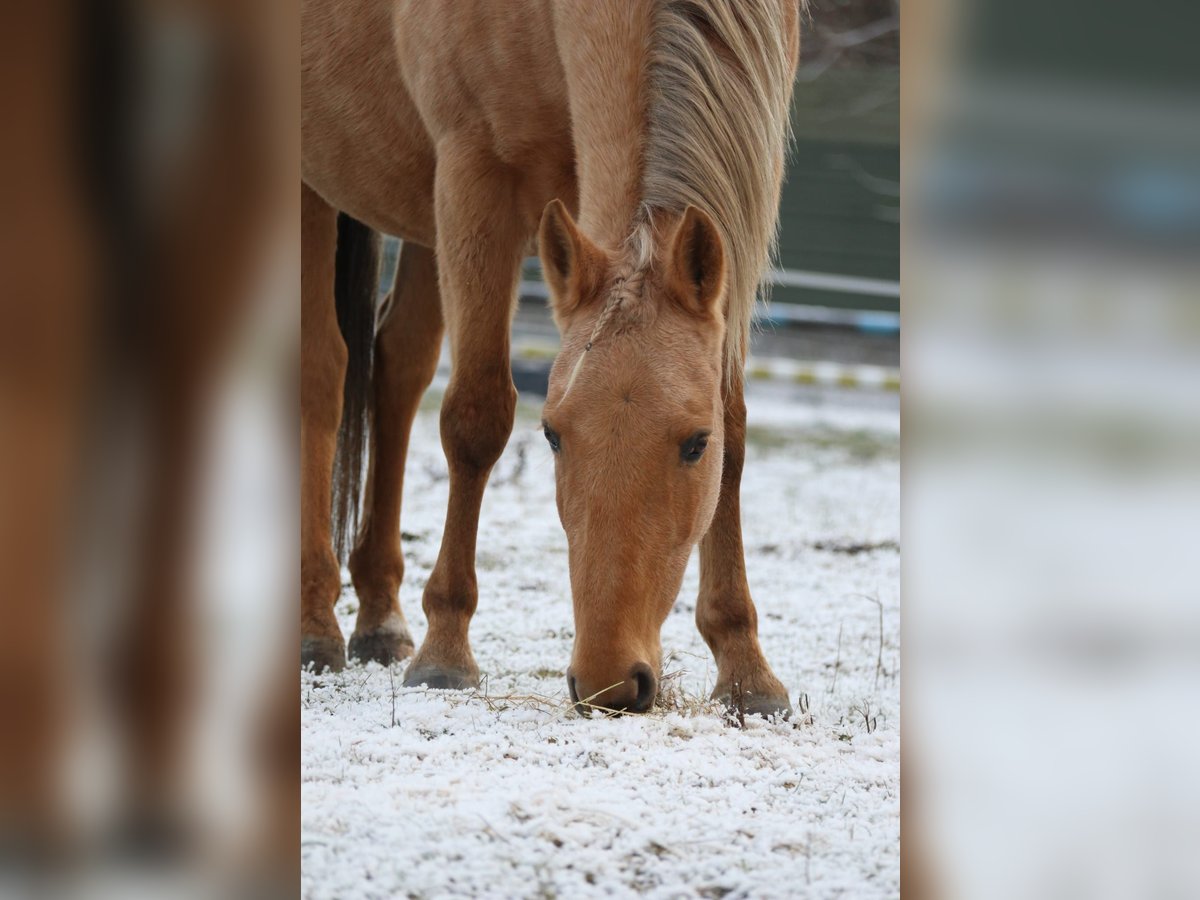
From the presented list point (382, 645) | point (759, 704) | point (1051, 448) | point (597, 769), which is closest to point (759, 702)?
point (759, 704)

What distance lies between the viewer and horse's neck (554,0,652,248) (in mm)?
1951

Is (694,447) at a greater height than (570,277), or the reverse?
(570,277)

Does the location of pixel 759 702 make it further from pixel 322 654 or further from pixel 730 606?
pixel 322 654

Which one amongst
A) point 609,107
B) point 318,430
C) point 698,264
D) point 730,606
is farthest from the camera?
point 318,430

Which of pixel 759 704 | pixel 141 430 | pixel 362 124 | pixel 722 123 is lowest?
pixel 759 704

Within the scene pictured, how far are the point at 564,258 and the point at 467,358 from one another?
51 cm

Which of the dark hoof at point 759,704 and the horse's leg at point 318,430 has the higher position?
the horse's leg at point 318,430

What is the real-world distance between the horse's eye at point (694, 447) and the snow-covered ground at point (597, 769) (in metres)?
0.40

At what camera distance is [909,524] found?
87 cm

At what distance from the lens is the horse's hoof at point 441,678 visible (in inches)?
91.9

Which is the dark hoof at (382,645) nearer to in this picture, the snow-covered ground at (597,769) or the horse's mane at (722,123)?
the snow-covered ground at (597,769)

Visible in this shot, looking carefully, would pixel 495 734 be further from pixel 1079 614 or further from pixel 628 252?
pixel 1079 614

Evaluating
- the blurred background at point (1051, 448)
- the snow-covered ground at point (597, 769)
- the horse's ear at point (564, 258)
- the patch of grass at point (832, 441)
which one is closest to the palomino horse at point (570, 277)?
the horse's ear at point (564, 258)

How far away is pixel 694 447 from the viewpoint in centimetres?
179
